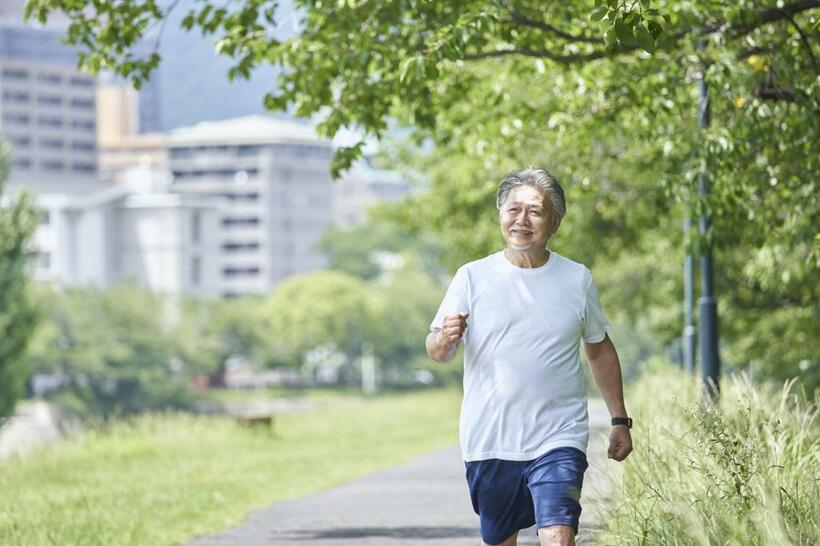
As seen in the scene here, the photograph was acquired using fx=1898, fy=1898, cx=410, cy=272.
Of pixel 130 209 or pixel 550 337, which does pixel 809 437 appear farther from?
pixel 130 209

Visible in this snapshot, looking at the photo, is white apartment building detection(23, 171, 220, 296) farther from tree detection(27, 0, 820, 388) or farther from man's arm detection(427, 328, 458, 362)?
man's arm detection(427, 328, 458, 362)

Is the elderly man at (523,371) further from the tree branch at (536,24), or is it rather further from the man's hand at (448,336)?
the tree branch at (536,24)

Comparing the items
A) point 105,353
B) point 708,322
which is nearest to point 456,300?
point 708,322

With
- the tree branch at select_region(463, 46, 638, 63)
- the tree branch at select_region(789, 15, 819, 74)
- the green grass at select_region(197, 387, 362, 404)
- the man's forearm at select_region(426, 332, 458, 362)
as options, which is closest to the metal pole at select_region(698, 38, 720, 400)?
the tree branch at select_region(463, 46, 638, 63)

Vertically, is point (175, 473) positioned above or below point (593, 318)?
below

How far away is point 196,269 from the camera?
601ft

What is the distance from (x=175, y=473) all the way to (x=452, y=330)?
14.3 meters

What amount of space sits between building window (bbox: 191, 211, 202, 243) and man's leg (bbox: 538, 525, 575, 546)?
17741 cm

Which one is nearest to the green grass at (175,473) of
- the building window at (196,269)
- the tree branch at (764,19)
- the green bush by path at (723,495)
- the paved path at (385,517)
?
the paved path at (385,517)

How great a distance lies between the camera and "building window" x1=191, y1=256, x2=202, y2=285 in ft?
599

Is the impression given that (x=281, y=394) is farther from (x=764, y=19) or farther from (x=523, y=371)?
(x=523, y=371)

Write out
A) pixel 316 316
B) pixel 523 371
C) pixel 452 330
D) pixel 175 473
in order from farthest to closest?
pixel 316 316 < pixel 175 473 < pixel 523 371 < pixel 452 330

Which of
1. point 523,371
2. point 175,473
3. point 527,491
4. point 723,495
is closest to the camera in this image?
point 523,371

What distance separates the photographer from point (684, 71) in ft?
43.9
